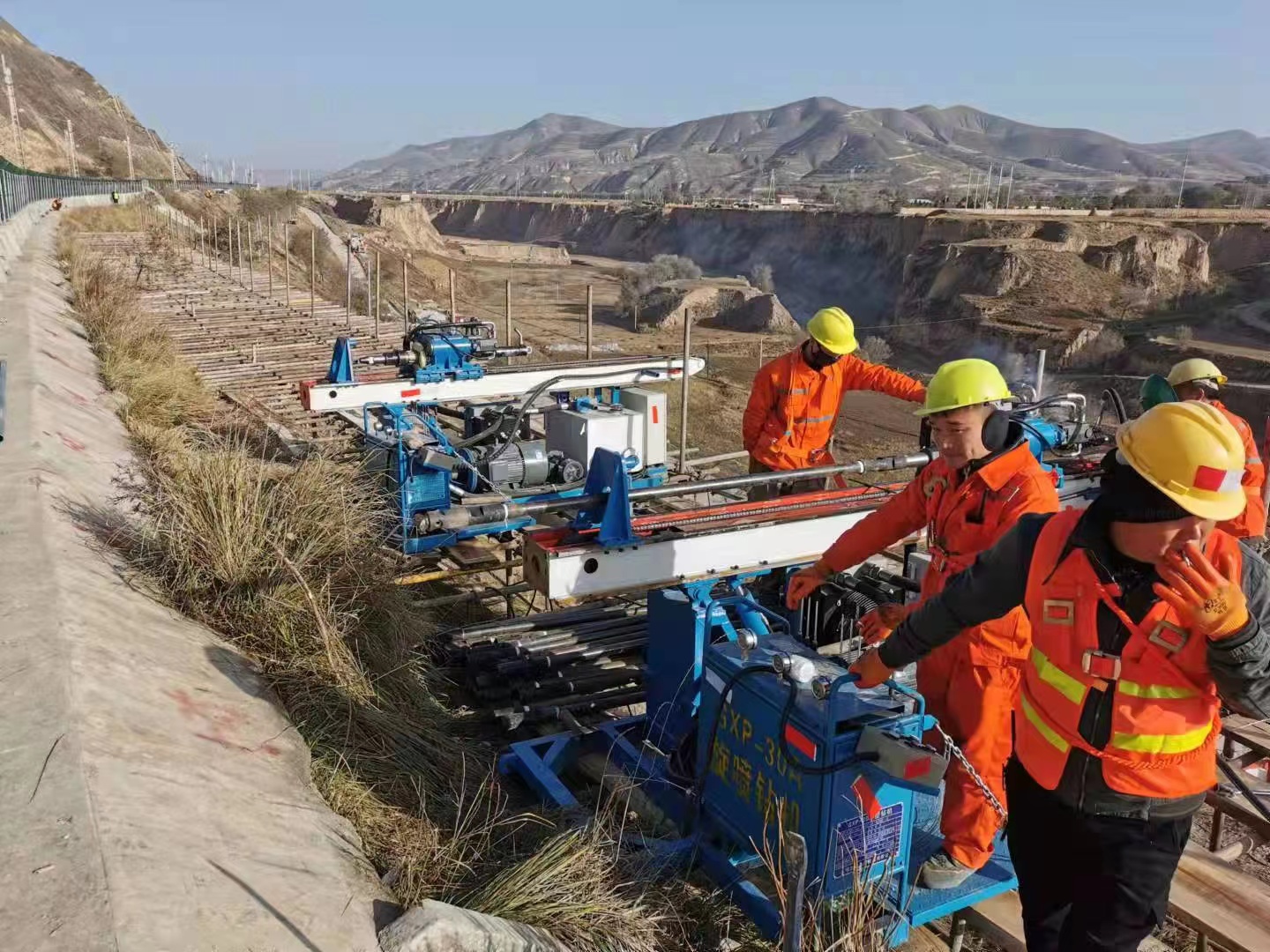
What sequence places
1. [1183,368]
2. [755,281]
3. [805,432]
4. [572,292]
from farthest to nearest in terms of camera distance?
[755,281], [572,292], [805,432], [1183,368]

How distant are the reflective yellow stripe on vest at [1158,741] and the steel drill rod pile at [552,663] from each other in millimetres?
3044

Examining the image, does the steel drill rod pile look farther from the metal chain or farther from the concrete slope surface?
the metal chain

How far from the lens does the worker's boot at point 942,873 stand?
3.30 metres

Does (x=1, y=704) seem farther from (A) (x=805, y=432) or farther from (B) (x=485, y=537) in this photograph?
(B) (x=485, y=537)

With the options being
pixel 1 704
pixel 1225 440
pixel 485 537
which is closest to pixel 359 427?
pixel 485 537

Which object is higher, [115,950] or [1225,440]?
[1225,440]

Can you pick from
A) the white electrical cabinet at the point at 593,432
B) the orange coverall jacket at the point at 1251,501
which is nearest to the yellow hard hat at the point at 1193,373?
the orange coverall jacket at the point at 1251,501

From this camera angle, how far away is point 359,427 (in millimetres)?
9109

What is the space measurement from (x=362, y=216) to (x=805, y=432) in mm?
54885

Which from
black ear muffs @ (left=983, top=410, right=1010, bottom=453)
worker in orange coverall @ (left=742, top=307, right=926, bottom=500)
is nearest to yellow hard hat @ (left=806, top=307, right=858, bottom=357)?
worker in orange coverall @ (left=742, top=307, right=926, bottom=500)

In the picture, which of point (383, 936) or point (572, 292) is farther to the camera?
point (572, 292)

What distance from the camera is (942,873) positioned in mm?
3305

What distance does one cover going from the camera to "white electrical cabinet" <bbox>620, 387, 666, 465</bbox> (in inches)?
356

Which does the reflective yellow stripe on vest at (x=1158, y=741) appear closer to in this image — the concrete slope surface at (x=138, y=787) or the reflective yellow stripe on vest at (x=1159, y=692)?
the reflective yellow stripe on vest at (x=1159, y=692)
